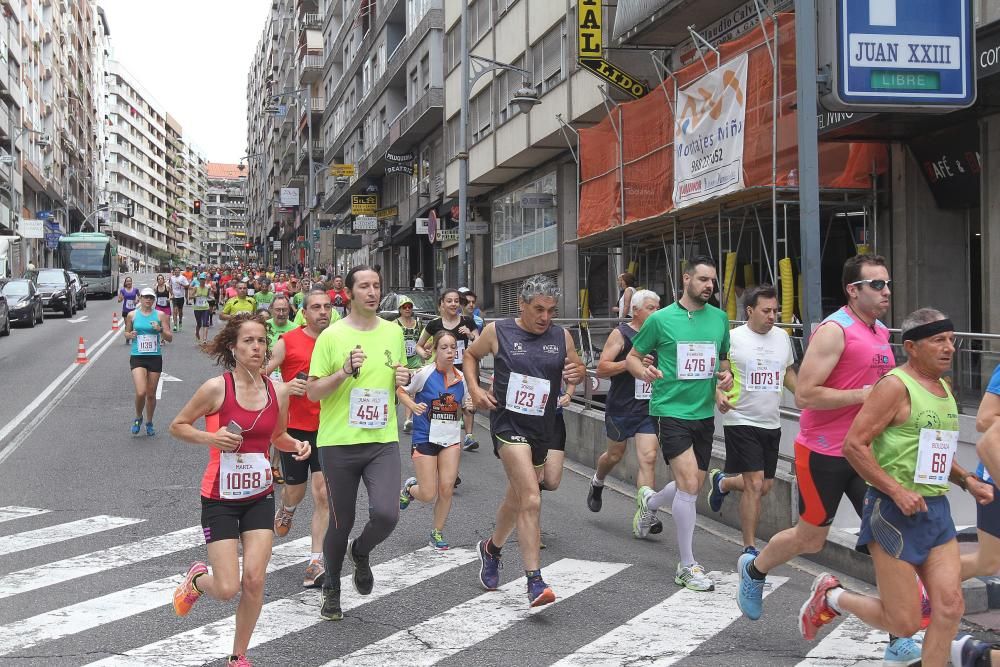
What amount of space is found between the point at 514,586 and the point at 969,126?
9.89m

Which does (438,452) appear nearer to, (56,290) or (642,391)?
(642,391)

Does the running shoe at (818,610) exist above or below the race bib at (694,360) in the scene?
below

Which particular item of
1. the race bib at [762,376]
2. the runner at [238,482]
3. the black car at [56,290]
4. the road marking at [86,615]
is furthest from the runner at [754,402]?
the black car at [56,290]

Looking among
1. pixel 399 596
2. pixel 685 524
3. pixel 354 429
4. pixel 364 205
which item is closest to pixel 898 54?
pixel 685 524

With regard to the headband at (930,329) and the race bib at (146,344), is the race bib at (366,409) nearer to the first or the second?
the headband at (930,329)

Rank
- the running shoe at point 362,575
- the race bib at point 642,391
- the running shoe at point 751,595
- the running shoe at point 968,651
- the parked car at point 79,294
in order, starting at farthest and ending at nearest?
the parked car at point 79,294 → the race bib at point 642,391 → the running shoe at point 362,575 → the running shoe at point 751,595 → the running shoe at point 968,651

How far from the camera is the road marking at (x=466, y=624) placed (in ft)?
17.5

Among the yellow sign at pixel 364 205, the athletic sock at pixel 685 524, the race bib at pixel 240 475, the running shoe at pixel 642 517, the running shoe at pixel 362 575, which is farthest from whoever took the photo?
the yellow sign at pixel 364 205

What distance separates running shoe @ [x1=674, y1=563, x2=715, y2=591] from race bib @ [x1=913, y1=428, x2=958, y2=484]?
2.49 meters

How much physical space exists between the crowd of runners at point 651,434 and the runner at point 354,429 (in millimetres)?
11

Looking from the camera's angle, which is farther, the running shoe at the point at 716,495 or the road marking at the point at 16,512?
the road marking at the point at 16,512

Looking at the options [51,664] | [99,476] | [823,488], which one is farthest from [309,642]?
[99,476]

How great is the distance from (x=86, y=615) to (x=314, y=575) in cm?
135

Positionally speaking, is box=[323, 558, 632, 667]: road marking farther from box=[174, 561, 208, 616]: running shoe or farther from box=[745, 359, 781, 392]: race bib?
box=[745, 359, 781, 392]: race bib
